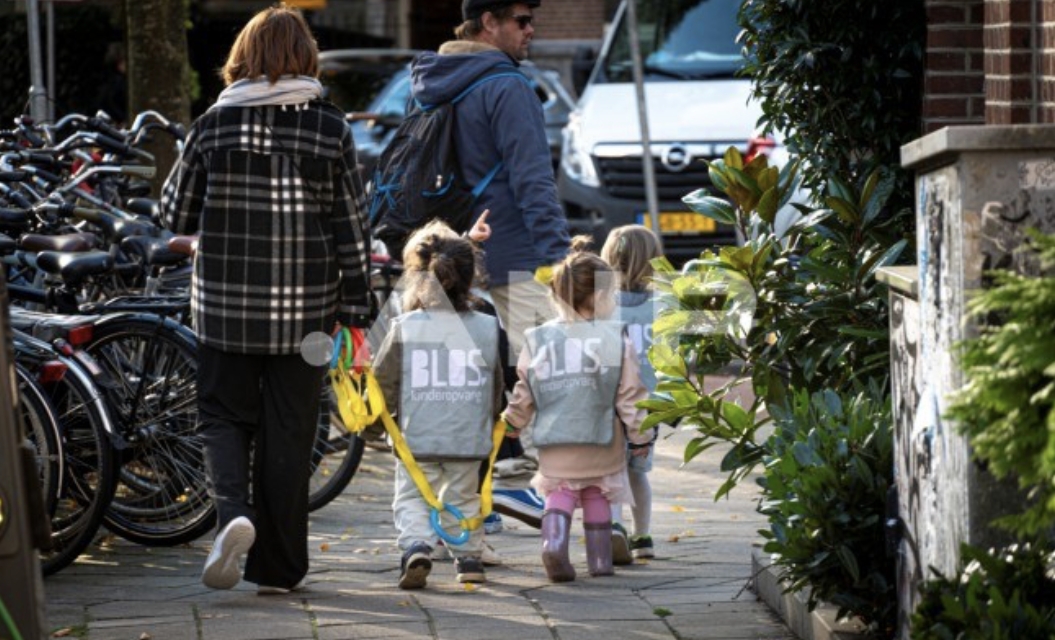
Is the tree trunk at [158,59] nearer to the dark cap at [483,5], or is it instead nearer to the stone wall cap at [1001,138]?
the dark cap at [483,5]

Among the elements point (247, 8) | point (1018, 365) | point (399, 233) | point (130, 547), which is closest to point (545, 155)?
point (399, 233)

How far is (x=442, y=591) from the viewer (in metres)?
6.51

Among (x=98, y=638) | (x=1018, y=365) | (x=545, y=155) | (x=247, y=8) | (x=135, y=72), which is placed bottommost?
(x=98, y=638)

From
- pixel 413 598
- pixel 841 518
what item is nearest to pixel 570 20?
pixel 413 598

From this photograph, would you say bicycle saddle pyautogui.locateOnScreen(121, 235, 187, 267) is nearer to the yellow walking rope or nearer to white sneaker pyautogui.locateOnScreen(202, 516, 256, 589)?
the yellow walking rope

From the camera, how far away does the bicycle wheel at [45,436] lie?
21.3 feet

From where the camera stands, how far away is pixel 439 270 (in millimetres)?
6633

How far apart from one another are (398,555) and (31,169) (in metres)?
2.32

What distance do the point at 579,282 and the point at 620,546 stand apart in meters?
0.96

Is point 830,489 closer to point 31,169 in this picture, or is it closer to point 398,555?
point 398,555

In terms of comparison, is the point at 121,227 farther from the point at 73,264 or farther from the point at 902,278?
the point at 902,278

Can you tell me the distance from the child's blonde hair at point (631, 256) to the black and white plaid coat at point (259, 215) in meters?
1.51

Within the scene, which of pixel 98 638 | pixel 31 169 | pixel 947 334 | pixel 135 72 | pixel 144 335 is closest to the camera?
pixel 947 334

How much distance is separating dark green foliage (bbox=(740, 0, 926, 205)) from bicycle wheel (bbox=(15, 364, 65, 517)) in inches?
103
